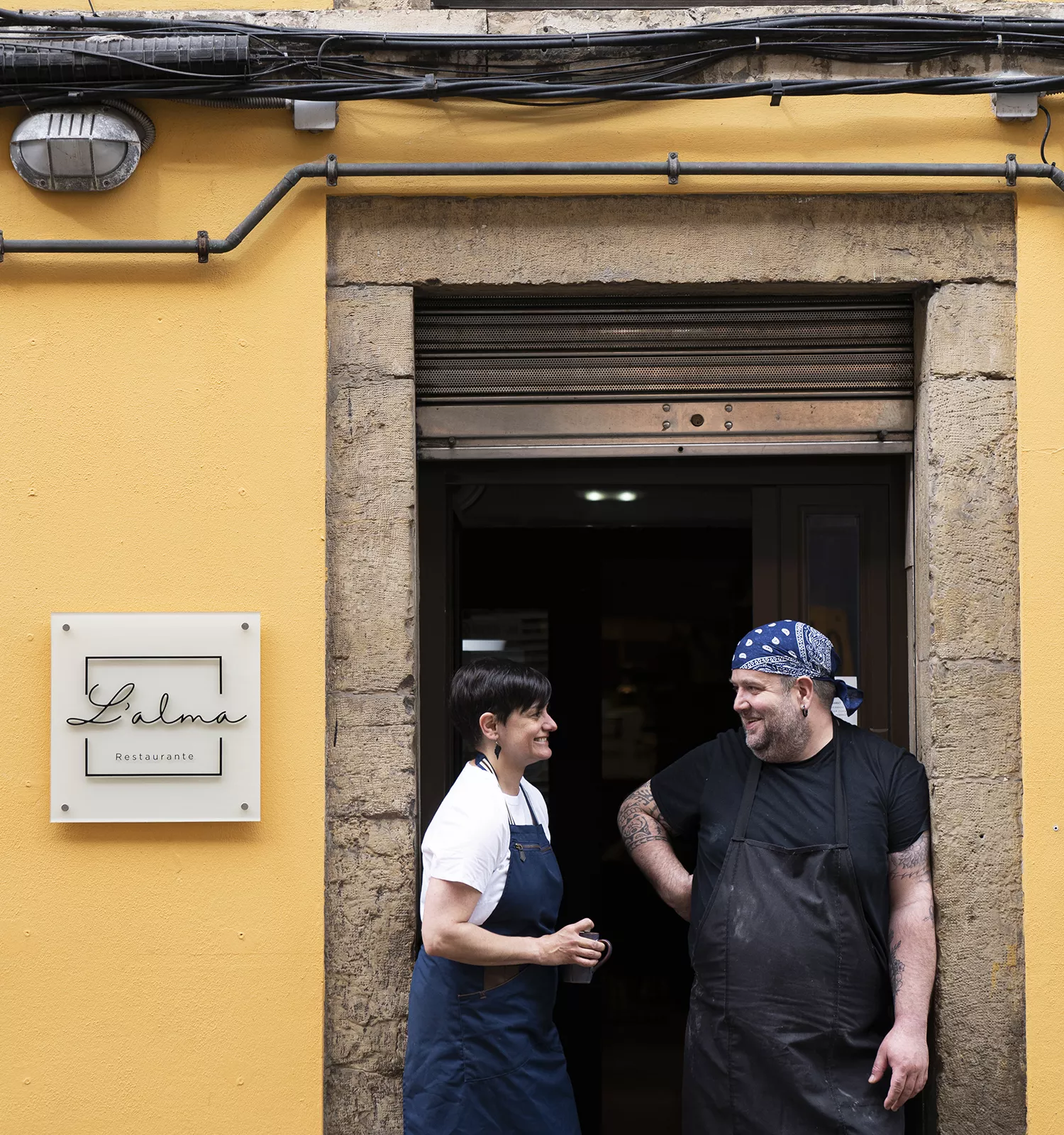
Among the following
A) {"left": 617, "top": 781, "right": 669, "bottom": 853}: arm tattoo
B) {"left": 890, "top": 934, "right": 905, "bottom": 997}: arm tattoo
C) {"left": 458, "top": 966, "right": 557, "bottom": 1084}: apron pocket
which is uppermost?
{"left": 617, "top": 781, "right": 669, "bottom": 853}: arm tattoo

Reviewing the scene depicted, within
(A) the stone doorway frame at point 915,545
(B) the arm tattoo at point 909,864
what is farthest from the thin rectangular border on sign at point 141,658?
(B) the arm tattoo at point 909,864

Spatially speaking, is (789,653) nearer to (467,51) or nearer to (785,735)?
(785,735)

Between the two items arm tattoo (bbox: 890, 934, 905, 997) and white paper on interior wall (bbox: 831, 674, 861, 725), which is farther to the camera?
white paper on interior wall (bbox: 831, 674, 861, 725)

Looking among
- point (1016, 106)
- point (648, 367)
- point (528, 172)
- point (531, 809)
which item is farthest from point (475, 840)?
point (1016, 106)

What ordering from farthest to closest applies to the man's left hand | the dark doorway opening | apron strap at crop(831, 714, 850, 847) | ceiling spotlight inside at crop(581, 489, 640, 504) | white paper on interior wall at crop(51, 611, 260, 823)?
ceiling spotlight inside at crop(581, 489, 640, 504) < the dark doorway opening < white paper on interior wall at crop(51, 611, 260, 823) < apron strap at crop(831, 714, 850, 847) < the man's left hand

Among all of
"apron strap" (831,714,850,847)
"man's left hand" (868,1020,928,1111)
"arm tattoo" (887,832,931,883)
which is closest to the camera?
"man's left hand" (868,1020,928,1111)

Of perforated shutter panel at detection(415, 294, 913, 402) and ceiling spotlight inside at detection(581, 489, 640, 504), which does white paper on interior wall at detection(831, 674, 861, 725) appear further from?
ceiling spotlight inside at detection(581, 489, 640, 504)

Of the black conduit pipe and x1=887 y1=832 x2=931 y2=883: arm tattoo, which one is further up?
the black conduit pipe

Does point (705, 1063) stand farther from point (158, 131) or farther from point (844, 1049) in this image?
point (158, 131)

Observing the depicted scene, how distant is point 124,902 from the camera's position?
3668mm

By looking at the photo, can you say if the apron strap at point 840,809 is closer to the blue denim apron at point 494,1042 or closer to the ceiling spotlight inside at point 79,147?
the blue denim apron at point 494,1042

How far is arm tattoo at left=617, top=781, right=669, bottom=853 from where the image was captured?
368 centimetres

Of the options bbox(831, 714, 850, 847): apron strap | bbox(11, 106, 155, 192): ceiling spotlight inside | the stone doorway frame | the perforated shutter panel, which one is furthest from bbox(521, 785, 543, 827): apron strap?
bbox(11, 106, 155, 192): ceiling spotlight inside

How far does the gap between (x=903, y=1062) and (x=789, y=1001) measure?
1.04ft
